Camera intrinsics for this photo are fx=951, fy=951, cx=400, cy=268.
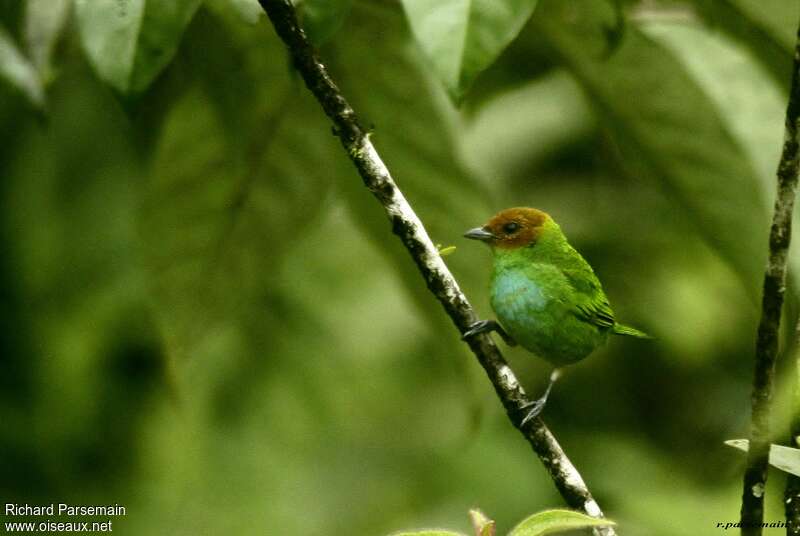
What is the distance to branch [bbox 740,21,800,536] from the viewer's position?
830 millimetres

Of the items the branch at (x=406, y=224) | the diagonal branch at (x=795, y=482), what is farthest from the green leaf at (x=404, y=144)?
the diagonal branch at (x=795, y=482)

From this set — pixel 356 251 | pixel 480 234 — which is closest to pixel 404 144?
pixel 480 234

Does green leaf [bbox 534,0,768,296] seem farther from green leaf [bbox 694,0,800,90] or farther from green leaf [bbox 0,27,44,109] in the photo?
green leaf [bbox 0,27,44,109]

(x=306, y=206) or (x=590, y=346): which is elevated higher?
(x=306, y=206)

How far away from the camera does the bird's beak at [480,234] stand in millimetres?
1432

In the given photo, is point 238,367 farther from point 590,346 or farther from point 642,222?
point 590,346

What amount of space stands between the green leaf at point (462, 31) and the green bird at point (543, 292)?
1.64ft

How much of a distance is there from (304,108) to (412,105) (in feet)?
0.54

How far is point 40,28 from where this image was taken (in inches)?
55.4

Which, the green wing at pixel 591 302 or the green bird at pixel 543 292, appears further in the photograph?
the green wing at pixel 591 302

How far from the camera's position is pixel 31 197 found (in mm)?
2273

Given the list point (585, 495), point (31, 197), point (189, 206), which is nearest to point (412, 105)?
point (189, 206)

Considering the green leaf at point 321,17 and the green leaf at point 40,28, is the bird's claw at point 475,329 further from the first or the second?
the green leaf at point 40,28

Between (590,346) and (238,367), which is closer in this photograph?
(590,346)
